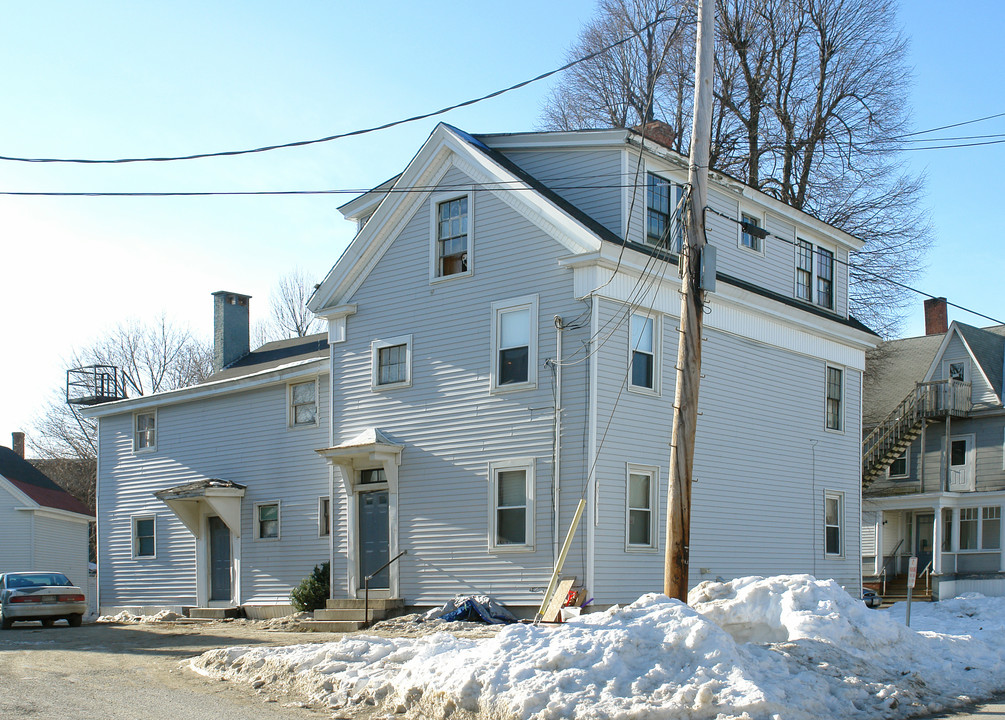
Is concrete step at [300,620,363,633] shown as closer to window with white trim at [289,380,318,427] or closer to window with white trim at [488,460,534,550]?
window with white trim at [488,460,534,550]

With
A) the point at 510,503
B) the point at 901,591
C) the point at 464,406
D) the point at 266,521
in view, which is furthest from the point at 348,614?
the point at 901,591

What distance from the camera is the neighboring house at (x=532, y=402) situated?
60.8ft

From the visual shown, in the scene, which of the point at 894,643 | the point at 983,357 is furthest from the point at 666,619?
the point at 983,357

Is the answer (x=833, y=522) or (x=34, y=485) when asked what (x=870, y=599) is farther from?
(x=34, y=485)

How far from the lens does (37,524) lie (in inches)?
1567

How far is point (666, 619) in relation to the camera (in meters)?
10.8

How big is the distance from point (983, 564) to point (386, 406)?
74.9ft

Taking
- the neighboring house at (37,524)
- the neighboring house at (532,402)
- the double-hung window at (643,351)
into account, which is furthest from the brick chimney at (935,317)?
the neighboring house at (37,524)

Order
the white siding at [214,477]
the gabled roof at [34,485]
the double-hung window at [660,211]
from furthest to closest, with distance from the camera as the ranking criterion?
the gabled roof at [34,485], the white siding at [214,477], the double-hung window at [660,211]

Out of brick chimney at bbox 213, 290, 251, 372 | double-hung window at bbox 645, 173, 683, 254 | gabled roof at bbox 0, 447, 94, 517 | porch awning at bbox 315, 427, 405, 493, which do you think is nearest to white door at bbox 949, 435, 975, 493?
double-hung window at bbox 645, 173, 683, 254

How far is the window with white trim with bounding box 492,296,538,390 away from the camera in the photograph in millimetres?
A: 19047

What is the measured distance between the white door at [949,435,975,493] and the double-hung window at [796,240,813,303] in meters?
14.1

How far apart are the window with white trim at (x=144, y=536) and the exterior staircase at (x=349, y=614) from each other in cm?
831

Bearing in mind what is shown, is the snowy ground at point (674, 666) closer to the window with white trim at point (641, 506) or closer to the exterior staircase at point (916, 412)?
the window with white trim at point (641, 506)
